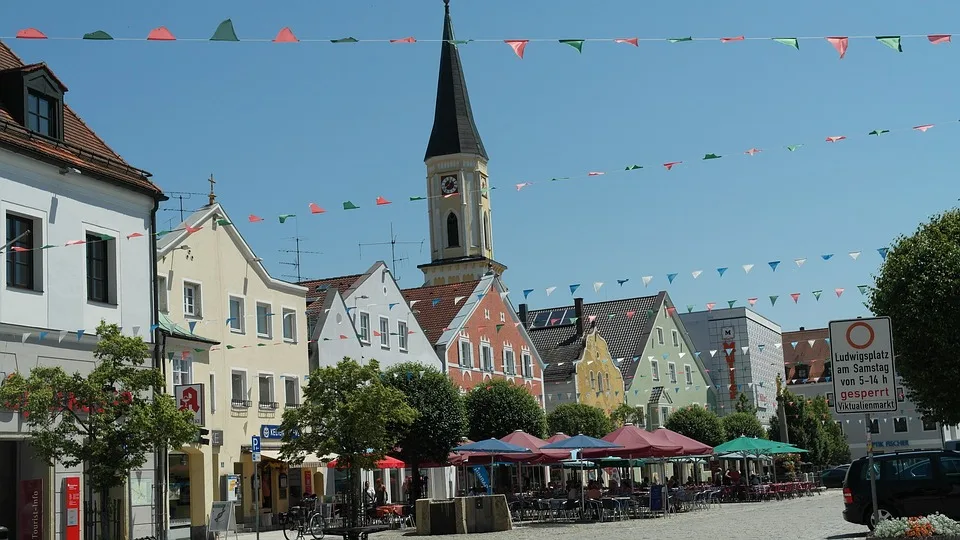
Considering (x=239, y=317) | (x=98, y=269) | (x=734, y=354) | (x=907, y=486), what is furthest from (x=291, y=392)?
(x=734, y=354)

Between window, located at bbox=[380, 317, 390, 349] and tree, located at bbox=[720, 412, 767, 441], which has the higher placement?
window, located at bbox=[380, 317, 390, 349]

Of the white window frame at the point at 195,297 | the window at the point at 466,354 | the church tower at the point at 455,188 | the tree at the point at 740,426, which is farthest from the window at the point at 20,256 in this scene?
the church tower at the point at 455,188

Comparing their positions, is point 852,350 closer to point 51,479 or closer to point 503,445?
point 51,479

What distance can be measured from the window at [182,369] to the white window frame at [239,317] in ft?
10.8

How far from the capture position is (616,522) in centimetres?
3412

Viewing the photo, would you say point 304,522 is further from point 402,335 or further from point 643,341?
point 643,341

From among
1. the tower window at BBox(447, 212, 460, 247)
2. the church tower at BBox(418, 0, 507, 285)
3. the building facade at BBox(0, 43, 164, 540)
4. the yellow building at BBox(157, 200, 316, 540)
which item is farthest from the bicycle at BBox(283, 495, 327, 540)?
the tower window at BBox(447, 212, 460, 247)

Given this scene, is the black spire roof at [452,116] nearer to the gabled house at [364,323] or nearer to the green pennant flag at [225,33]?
the gabled house at [364,323]

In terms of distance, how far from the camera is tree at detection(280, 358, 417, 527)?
2933 centimetres

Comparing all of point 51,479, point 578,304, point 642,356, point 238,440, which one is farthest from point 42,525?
point 642,356

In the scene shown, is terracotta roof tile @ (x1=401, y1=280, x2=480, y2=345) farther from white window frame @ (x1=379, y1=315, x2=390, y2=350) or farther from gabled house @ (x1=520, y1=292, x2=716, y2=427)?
gabled house @ (x1=520, y1=292, x2=716, y2=427)

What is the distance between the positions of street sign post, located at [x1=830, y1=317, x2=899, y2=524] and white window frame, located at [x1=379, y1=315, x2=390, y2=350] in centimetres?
3369

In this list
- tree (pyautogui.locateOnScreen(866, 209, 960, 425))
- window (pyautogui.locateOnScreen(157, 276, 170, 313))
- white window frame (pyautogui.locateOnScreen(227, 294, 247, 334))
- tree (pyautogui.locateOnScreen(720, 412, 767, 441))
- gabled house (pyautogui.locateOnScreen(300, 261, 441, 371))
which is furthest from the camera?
tree (pyautogui.locateOnScreen(720, 412, 767, 441))

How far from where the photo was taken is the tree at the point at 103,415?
21453 millimetres
